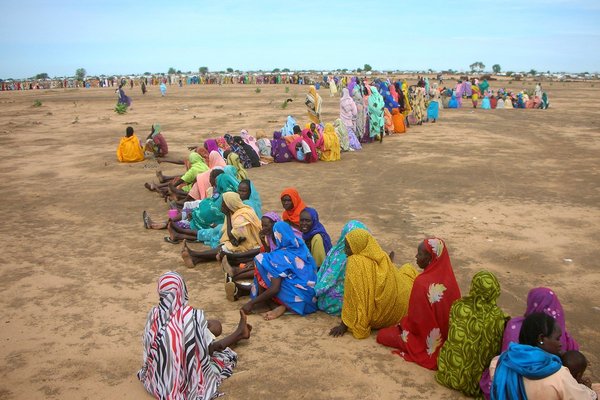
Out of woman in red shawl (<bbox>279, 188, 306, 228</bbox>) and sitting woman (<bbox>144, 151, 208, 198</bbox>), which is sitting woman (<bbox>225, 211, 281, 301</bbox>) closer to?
woman in red shawl (<bbox>279, 188, 306, 228</bbox>)

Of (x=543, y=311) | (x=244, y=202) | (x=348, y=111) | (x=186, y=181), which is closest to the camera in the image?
(x=543, y=311)

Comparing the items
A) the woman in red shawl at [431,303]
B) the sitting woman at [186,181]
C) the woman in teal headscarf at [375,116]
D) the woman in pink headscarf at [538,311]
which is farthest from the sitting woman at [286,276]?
the woman in teal headscarf at [375,116]

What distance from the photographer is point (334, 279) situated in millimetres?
4867

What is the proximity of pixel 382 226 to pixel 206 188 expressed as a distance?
9.90ft

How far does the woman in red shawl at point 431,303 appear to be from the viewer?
3977 mm

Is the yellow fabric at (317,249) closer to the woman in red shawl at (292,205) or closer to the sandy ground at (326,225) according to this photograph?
the woman in red shawl at (292,205)

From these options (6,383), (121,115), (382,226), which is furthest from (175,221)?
(121,115)

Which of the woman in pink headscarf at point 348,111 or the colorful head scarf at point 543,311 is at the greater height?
the woman in pink headscarf at point 348,111

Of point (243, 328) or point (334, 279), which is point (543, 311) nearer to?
point (334, 279)

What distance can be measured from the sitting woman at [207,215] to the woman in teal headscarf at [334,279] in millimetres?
2615

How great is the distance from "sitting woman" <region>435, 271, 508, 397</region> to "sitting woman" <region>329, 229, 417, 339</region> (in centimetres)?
84

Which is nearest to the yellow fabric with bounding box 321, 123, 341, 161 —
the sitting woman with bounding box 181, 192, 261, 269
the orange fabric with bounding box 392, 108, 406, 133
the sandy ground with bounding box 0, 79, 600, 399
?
the sandy ground with bounding box 0, 79, 600, 399

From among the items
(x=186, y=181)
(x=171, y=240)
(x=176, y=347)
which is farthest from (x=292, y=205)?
(x=186, y=181)

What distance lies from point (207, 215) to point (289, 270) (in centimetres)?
267
